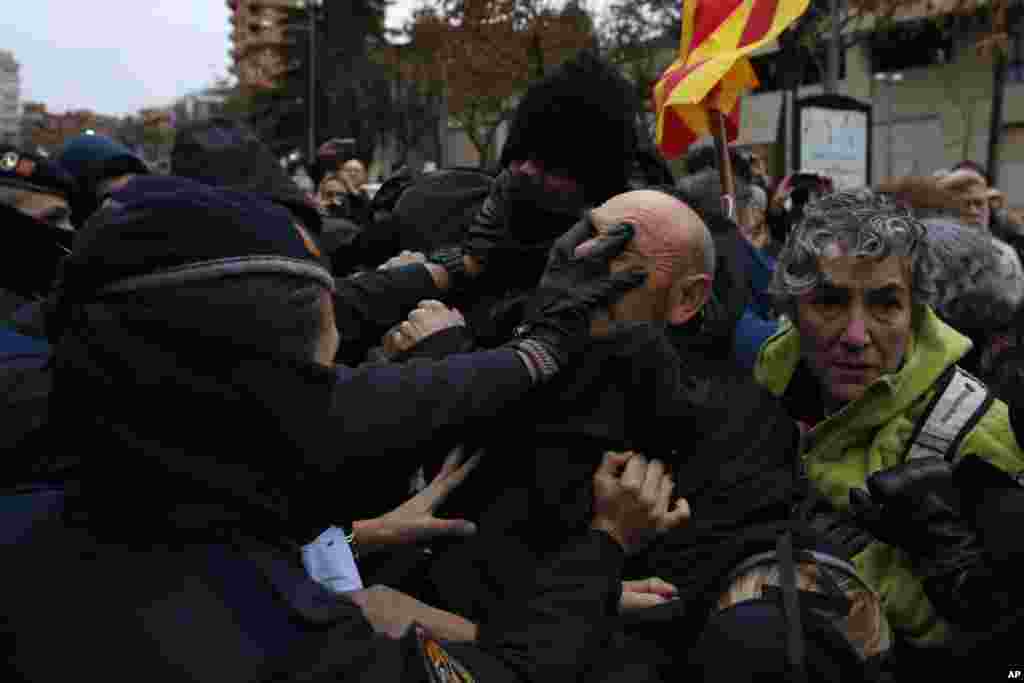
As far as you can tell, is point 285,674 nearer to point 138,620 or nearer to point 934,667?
point 138,620

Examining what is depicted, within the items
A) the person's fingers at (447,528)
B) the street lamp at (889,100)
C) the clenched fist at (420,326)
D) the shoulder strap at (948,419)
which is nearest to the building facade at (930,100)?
the street lamp at (889,100)

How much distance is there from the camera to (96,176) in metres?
4.05

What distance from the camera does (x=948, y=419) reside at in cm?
214

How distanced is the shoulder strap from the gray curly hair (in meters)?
0.31

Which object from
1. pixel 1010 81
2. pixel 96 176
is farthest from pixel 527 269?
pixel 1010 81

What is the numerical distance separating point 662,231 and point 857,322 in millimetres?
609

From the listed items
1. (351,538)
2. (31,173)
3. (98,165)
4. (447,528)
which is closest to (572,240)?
(447,528)

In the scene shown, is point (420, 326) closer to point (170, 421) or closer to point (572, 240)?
point (572, 240)

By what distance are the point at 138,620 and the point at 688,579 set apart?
964 mm

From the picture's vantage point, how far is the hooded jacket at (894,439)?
202 centimetres

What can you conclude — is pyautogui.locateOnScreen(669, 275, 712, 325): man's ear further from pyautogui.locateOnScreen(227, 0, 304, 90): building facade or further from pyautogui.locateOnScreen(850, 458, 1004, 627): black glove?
pyautogui.locateOnScreen(227, 0, 304, 90): building facade

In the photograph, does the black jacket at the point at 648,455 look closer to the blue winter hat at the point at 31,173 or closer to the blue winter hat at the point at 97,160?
the blue winter hat at the point at 31,173

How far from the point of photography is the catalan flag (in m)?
3.62

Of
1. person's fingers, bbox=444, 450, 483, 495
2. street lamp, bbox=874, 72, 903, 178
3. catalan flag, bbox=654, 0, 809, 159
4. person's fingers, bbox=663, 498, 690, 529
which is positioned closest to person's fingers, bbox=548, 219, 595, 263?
person's fingers, bbox=444, 450, 483, 495
